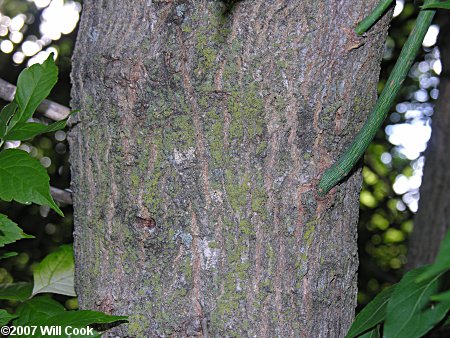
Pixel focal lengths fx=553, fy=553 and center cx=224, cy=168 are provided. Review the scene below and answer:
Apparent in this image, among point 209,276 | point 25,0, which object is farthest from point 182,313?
point 25,0

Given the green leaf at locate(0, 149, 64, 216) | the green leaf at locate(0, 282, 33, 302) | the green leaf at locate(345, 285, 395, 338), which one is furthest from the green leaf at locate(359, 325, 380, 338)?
the green leaf at locate(0, 282, 33, 302)

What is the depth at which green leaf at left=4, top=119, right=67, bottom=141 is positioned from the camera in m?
0.74

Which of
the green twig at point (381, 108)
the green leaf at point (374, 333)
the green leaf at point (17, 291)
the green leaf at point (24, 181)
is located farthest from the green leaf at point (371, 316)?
the green leaf at point (17, 291)

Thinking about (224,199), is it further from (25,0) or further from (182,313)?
(25,0)

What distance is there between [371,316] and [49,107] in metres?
0.62

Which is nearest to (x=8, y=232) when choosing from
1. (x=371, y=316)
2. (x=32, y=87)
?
(x=32, y=87)

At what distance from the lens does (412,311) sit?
613 mm

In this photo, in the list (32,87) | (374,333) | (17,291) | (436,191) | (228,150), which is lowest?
(374,333)

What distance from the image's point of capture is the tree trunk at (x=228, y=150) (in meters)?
0.75

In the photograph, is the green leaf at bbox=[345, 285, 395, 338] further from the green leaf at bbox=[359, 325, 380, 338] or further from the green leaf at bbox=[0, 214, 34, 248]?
the green leaf at bbox=[0, 214, 34, 248]

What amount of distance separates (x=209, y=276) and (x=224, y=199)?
109 millimetres

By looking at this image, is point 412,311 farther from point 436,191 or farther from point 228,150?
point 436,191

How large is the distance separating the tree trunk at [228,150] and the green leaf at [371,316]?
0.29 feet

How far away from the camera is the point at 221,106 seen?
29.8 inches
